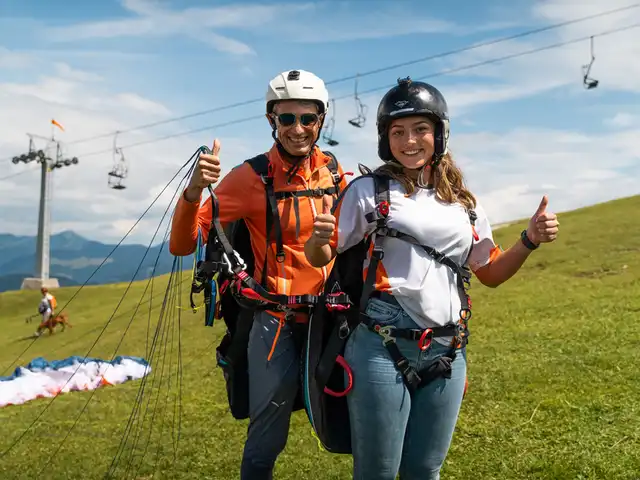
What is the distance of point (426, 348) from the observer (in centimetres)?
386

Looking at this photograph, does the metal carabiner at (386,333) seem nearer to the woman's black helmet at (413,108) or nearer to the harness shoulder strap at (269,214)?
the woman's black helmet at (413,108)

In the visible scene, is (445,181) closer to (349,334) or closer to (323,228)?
(323,228)

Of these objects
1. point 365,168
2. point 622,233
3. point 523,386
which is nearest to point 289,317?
point 365,168

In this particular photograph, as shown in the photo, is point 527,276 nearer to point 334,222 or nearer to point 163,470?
point 163,470

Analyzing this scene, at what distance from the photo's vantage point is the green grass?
7992mm

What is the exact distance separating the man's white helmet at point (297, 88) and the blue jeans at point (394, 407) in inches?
77.8

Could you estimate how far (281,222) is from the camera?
197 inches

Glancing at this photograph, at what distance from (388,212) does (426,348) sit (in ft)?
2.80

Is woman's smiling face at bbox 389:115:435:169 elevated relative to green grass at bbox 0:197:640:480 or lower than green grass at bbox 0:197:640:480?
elevated

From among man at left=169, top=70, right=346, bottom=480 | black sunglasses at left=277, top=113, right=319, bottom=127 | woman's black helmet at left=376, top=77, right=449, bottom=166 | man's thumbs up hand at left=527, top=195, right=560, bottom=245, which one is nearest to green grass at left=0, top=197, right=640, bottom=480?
man at left=169, top=70, right=346, bottom=480

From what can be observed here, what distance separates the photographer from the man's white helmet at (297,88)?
16.7 feet

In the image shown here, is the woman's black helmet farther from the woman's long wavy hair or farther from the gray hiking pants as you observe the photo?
the gray hiking pants

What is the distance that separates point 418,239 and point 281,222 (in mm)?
1432

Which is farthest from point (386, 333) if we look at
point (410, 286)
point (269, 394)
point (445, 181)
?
point (269, 394)
